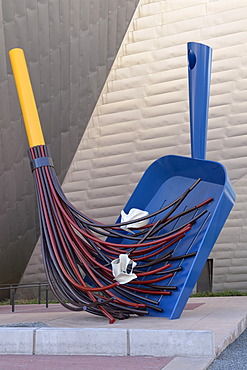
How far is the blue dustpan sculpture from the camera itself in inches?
178

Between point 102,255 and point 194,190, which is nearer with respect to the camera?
point 102,255

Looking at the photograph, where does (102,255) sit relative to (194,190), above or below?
below

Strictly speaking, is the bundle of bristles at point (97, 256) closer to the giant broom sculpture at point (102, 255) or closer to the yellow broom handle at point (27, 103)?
the giant broom sculpture at point (102, 255)

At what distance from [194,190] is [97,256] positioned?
3.50 feet

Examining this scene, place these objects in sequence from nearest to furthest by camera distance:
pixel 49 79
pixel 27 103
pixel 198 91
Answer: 1. pixel 198 91
2. pixel 27 103
3. pixel 49 79

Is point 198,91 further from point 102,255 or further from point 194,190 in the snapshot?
point 102,255

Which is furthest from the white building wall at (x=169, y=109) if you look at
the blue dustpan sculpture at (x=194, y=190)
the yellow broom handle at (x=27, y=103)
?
the yellow broom handle at (x=27, y=103)

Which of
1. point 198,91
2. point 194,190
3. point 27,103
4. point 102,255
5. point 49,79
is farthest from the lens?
point 49,79

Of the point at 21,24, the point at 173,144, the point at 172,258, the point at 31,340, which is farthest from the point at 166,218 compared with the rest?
the point at 173,144

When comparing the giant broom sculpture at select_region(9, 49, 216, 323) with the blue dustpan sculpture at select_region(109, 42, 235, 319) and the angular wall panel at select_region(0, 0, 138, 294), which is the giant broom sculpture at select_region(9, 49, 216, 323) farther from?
the angular wall panel at select_region(0, 0, 138, 294)

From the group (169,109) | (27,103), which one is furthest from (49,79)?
(169,109)

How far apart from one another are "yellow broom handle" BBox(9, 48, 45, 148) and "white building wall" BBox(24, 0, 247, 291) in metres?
3.44

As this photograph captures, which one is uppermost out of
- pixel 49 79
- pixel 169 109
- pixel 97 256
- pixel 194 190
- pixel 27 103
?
pixel 49 79

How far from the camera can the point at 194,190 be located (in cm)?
505
